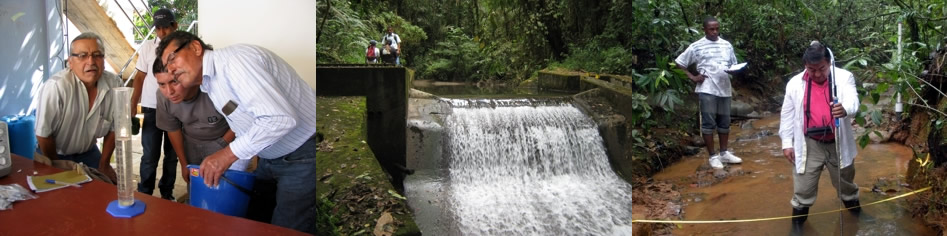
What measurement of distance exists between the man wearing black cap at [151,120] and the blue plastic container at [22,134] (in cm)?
49

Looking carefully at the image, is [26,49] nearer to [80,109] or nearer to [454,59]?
[80,109]

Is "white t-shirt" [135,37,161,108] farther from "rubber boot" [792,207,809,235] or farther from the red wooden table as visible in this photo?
"rubber boot" [792,207,809,235]

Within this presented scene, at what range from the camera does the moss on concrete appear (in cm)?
233

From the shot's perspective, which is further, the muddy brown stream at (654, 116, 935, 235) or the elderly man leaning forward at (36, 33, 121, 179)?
the elderly man leaning forward at (36, 33, 121, 179)

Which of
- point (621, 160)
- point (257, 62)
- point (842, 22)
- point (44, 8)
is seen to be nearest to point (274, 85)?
point (257, 62)

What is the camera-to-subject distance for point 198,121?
7.66 feet

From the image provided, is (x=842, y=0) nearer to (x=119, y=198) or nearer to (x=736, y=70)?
(x=736, y=70)

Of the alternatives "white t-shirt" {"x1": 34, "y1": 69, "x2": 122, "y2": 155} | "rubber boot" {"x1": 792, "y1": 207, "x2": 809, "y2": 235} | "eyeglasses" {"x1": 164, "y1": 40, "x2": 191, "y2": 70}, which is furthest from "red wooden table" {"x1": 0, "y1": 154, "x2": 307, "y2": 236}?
"rubber boot" {"x1": 792, "y1": 207, "x2": 809, "y2": 235}

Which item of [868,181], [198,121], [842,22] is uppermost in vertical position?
[842,22]

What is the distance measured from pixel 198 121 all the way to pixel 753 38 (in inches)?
76.9

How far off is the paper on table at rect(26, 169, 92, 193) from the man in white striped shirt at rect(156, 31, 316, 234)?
494 mm

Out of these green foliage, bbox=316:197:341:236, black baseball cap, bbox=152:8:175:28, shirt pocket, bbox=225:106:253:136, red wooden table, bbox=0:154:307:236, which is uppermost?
black baseball cap, bbox=152:8:175:28

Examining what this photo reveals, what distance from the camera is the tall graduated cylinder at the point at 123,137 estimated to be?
2082 millimetres

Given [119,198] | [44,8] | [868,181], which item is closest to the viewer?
[119,198]
